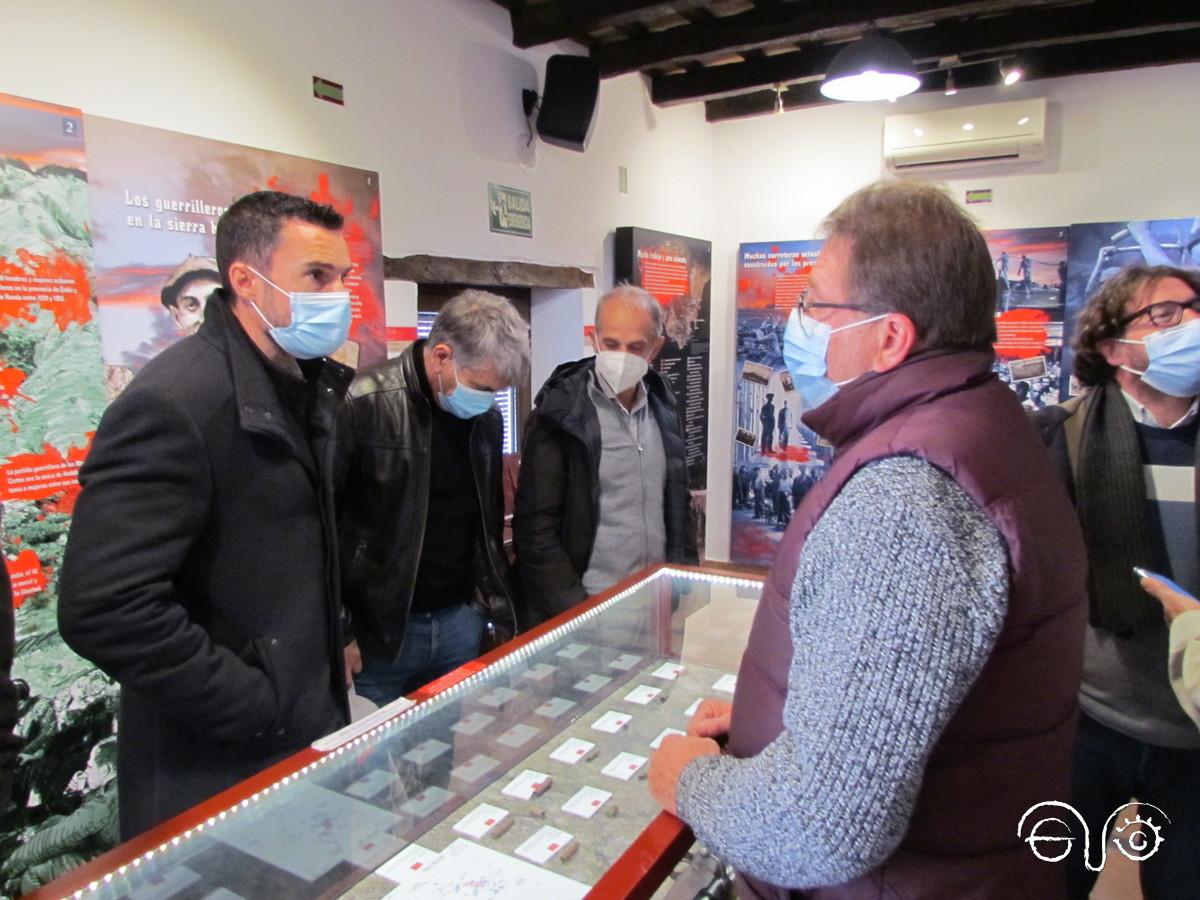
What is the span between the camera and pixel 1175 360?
1.85 m

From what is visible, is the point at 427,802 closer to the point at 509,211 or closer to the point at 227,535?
the point at 227,535

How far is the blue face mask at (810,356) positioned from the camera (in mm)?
1188

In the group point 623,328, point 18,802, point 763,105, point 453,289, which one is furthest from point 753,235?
point 18,802

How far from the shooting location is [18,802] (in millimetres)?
2125

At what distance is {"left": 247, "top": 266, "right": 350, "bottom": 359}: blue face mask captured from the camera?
1.74 meters

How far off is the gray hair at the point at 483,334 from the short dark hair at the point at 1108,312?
1.54 meters

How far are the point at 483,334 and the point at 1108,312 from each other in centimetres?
167

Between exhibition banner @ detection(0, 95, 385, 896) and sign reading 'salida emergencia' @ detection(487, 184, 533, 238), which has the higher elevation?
sign reading 'salida emergencia' @ detection(487, 184, 533, 238)

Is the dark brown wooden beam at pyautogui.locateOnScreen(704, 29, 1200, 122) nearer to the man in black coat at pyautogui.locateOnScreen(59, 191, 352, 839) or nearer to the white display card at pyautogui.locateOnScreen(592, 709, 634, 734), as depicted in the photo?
the man in black coat at pyautogui.locateOnScreen(59, 191, 352, 839)

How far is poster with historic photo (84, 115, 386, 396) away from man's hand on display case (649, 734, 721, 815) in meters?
1.97

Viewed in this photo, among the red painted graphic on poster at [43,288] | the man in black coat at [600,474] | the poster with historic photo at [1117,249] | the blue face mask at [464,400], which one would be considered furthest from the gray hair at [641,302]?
the poster with historic photo at [1117,249]

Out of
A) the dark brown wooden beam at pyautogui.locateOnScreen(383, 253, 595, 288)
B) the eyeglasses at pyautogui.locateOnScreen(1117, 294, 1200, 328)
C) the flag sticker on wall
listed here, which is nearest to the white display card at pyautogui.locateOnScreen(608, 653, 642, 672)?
the eyeglasses at pyautogui.locateOnScreen(1117, 294, 1200, 328)

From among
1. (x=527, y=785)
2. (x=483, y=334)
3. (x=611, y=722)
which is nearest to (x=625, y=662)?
(x=611, y=722)

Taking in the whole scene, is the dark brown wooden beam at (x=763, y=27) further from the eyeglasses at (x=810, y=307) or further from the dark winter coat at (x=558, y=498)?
the eyeglasses at (x=810, y=307)
